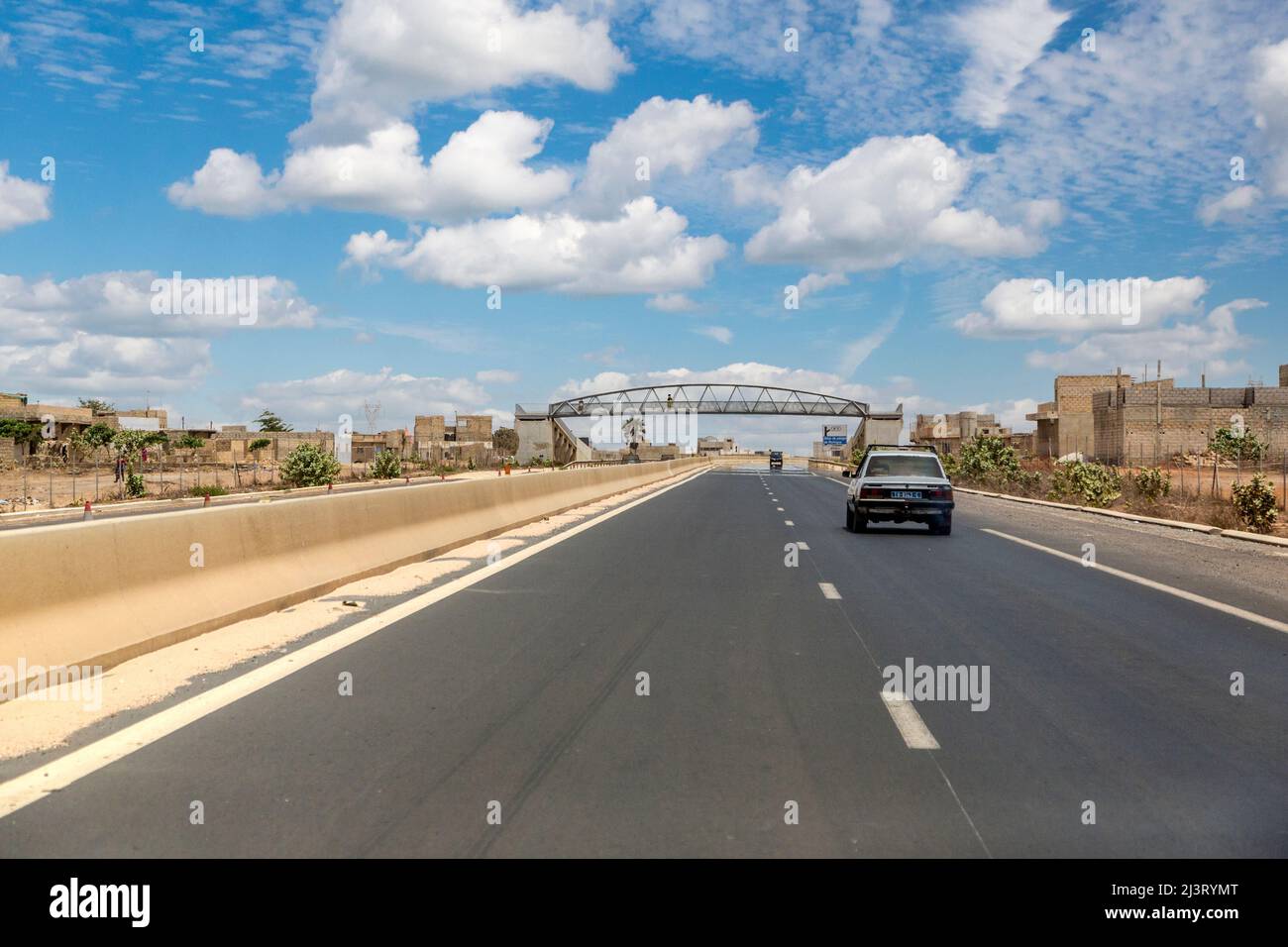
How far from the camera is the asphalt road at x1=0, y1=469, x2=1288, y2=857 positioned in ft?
16.9

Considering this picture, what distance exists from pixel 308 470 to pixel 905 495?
3625 centimetres

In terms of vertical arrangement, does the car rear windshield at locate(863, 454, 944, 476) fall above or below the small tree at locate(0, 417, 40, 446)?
below

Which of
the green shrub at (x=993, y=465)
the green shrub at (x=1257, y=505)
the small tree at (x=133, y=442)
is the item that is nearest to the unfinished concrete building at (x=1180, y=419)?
the green shrub at (x=993, y=465)

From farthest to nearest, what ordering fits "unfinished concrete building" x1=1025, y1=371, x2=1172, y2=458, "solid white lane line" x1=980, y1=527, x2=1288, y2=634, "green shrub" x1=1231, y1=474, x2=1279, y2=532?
"unfinished concrete building" x1=1025, y1=371, x2=1172, y2=458 → "green shrub" x1=1231, y1=474, x2=1279, y2=532 → "solid white lane line" x1=980, y1=527, x2=1288, y2=634

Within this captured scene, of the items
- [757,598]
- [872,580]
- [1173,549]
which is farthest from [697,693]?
[1173,549]

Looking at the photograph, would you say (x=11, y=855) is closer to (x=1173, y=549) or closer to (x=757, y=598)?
(x=757, y=598)

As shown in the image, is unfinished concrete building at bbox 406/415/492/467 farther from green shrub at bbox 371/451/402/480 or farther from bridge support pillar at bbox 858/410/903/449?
green shrub at bbox 371/451/402/480

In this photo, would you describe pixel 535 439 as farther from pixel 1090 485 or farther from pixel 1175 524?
pixel 1175 524

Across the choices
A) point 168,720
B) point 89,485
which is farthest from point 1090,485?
point 89,485

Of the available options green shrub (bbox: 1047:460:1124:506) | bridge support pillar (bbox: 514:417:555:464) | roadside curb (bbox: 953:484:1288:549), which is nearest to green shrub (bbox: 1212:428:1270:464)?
green shrub (bbox: 1047:460:1124:506)

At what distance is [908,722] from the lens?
7.30 metres

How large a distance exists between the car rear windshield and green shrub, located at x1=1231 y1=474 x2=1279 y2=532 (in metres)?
7.08

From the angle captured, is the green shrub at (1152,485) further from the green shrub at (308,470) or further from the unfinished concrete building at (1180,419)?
the unfinished concrete building at (1180,419)
